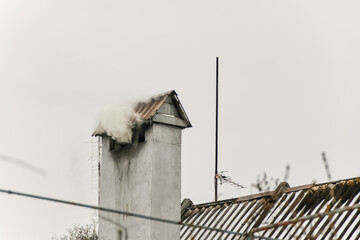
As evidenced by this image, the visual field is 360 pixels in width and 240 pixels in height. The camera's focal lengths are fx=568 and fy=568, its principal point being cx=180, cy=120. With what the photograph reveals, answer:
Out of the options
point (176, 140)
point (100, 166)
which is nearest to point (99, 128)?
point (100, 166)

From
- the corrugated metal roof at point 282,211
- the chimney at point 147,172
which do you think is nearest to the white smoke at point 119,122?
the chimney at point 147,172

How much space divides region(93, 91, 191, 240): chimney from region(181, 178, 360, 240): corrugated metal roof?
1232 mm

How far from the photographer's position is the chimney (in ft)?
24.5

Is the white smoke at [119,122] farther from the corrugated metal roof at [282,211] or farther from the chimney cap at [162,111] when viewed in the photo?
the corrugated metal roof at [282,211]

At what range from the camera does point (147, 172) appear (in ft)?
24.6

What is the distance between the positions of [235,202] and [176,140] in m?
2.98

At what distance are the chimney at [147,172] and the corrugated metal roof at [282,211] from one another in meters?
1.23

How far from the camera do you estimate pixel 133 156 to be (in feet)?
25.5

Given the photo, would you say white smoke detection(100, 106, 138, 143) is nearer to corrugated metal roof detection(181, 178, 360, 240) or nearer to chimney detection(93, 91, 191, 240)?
chimney detection(93, 91, 191, 240)

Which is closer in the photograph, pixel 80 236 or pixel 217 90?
pixel 217 90

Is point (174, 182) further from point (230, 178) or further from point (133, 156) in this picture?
point (230, 178)

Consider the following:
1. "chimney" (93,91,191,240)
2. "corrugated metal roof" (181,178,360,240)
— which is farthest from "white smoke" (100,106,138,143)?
"corrugated metal roof" (181,178,360,240)

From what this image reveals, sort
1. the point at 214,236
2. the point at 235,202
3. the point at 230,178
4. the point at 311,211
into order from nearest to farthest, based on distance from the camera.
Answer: the point at 311,211 → the point at 214,236 → the point at 235,202 → the point at 230,178

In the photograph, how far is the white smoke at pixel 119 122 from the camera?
303 inches
